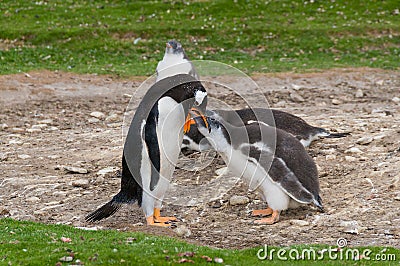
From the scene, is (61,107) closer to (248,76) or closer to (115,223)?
(248,76)

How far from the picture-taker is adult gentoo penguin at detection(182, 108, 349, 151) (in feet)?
35.8

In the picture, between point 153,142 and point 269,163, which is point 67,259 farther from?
point 269,163

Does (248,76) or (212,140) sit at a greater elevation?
(212,140)

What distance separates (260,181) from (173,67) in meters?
4.72

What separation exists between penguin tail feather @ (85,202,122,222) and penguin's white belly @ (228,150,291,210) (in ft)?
5.17

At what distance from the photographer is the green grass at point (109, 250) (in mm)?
6512

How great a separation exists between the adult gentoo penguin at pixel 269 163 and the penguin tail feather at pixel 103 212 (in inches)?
59.6

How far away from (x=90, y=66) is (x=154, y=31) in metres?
3.17

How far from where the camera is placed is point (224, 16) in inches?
869

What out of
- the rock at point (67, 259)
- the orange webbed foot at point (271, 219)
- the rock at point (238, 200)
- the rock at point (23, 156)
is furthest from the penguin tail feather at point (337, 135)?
the rock at point (67, 259)

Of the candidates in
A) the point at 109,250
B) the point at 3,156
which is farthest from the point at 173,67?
the point at 109,250

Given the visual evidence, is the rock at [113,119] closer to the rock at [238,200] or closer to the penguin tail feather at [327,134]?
the penguin tail feather at [327,134]

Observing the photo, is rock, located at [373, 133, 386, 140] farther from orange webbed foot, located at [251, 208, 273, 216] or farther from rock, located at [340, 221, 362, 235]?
rock, located at [340, 221, 362, 235]

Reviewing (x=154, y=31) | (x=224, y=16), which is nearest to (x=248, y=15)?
(x=224, y=16)
